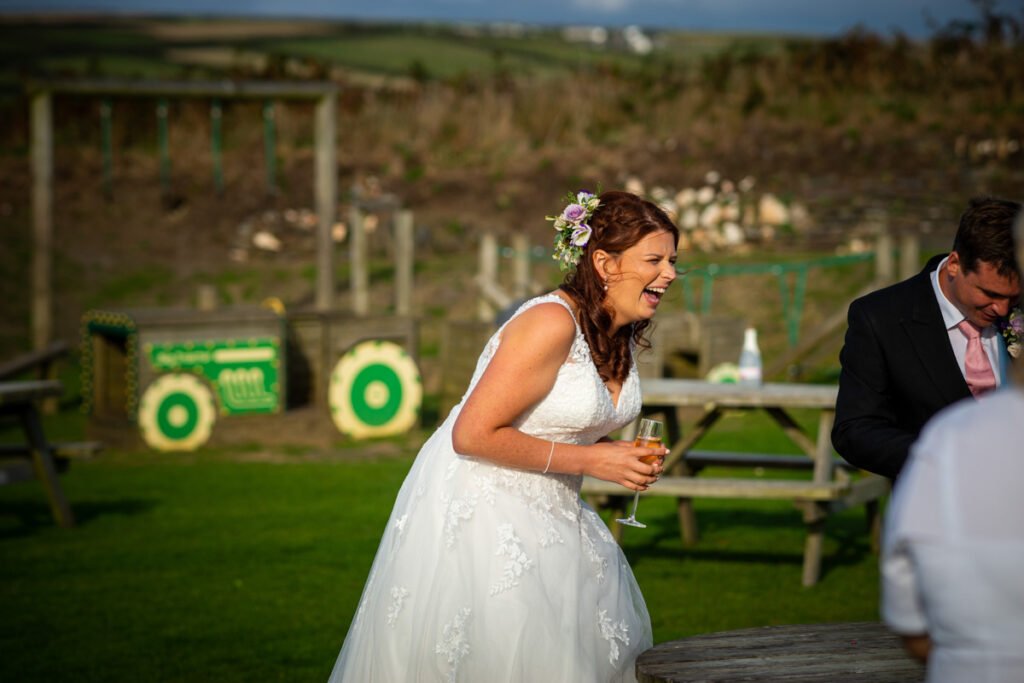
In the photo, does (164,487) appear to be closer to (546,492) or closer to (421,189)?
(546,492)

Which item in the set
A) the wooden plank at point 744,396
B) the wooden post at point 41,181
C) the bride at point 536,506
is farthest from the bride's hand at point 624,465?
the wooden post at point 41,181

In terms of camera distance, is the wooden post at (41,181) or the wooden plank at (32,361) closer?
the wooden plank at (32,361)

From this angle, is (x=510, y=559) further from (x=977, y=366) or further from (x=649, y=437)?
(x=977, y=366)

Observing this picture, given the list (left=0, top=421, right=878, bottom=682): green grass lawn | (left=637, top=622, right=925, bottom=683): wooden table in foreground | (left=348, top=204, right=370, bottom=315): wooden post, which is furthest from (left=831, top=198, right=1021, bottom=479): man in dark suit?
(left=348, top=204, right=370, bottom=315): wooden post

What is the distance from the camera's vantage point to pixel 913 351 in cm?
383

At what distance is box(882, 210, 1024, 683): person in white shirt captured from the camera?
6.46 feet

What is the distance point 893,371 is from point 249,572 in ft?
15.8

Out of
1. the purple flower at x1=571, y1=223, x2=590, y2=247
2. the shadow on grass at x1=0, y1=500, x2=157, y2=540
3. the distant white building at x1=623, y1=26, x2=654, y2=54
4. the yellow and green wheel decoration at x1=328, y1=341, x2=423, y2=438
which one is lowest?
the shadow on grass at x1=0, y1=500, x2=157, y2=540

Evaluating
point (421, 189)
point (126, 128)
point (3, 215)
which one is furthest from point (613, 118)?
point (3, 215)

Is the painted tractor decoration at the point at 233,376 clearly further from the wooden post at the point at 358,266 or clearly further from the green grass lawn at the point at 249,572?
the wooden post at the point at 358,266

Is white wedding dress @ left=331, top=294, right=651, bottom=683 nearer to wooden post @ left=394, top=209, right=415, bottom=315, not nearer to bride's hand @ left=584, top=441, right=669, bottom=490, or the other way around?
bride's hand @ left=584, top=441, right=669, bottom=490

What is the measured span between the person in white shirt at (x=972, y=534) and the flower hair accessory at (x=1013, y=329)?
6.32ft

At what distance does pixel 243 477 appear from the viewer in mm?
10891

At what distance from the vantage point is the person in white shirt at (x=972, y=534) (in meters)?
1.97
